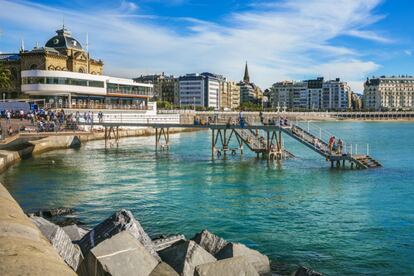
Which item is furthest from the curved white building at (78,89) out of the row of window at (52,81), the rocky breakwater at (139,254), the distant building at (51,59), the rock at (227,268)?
the rock at (227,268)

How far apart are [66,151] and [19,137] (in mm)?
6548

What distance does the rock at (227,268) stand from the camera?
10836 millimetres

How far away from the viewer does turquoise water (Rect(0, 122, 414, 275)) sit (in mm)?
18250

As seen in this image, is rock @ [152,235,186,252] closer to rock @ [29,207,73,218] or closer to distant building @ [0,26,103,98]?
rock @ [29,207,73,218]

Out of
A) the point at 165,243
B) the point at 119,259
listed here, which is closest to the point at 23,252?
the point at 119,259

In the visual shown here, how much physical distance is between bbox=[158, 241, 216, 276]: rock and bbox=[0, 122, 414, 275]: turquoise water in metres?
4.29

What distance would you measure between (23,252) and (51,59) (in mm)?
101349

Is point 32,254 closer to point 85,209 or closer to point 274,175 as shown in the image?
point 85,209

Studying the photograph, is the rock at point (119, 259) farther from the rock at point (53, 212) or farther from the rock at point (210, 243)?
the rock at point (53, 212)

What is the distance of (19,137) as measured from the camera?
173 ft

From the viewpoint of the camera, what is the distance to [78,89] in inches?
3519

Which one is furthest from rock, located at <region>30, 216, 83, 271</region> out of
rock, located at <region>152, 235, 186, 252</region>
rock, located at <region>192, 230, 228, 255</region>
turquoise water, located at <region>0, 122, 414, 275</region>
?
turquoise water, located at <region>0, 122, 414, 275</region>

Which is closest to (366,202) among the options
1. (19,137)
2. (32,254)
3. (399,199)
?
(399,199)

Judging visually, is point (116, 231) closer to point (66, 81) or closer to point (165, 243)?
point (165, 243)
